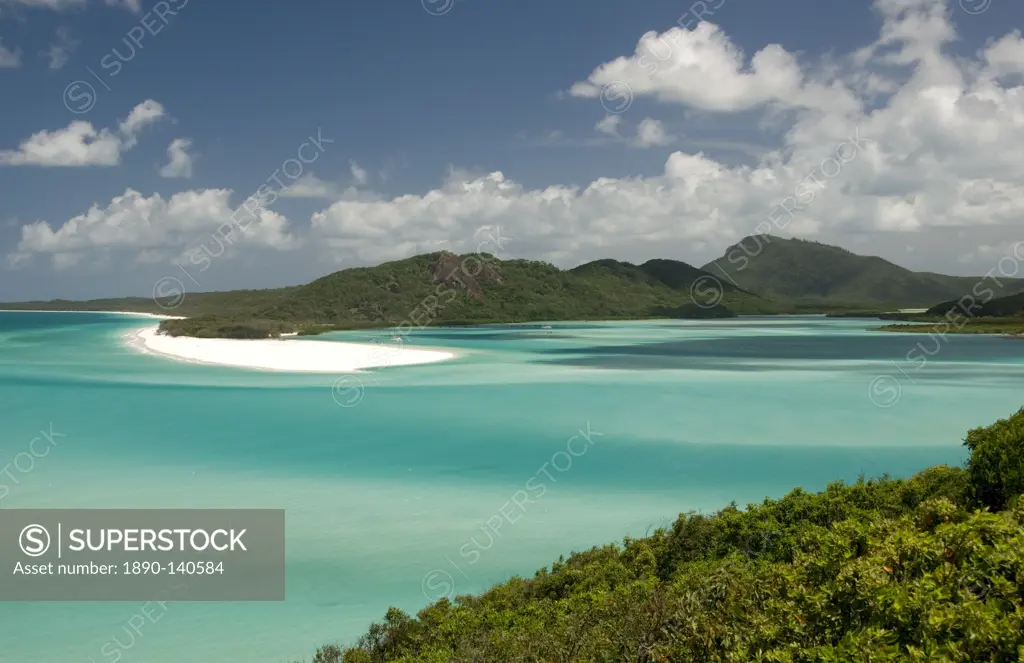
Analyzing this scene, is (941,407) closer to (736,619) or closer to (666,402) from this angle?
(666,402)

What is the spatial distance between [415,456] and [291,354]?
109ft

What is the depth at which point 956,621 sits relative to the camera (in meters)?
3.59

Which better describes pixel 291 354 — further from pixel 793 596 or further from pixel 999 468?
pixel 793 596

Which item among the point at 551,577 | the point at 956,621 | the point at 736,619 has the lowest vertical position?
the point at 551,577

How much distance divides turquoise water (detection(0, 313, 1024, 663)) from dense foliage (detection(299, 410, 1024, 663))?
354 cm

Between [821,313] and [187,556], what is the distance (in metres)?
192

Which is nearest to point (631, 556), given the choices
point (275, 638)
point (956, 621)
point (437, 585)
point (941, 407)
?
point (437, 585)

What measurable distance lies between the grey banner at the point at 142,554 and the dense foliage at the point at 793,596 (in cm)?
460

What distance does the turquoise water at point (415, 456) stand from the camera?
10.8 m

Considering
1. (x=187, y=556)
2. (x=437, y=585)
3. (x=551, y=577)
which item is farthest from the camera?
(x=187, y=556)

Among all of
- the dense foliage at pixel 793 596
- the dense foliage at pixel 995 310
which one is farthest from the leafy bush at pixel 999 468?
the dense foliage at pixel 995 310

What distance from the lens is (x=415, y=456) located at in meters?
21.1

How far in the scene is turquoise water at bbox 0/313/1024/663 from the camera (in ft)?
35.3

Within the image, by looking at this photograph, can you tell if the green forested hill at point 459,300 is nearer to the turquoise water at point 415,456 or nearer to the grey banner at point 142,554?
the turquoise water at point 415,456
